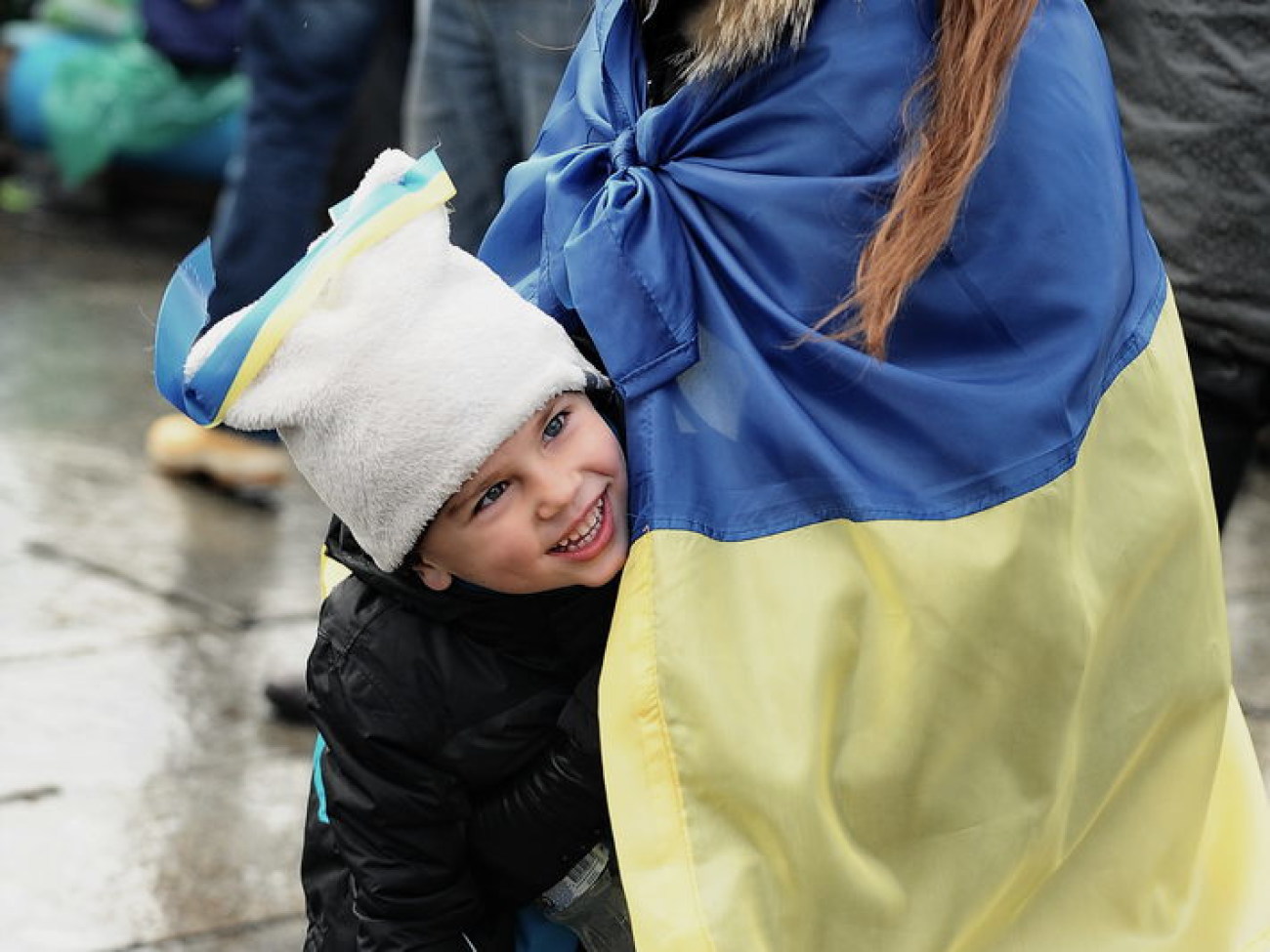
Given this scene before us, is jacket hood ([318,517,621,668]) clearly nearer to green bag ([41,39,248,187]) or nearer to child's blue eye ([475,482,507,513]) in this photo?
child's blue eye ([475,482,507,513])

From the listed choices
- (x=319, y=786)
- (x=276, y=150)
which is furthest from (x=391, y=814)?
(x=276, y=150)

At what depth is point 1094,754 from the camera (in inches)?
72.9

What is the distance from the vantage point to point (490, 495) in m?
1.74

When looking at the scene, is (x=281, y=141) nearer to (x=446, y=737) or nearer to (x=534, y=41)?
(x=534, y=41)

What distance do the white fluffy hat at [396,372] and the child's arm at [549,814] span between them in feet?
0.80

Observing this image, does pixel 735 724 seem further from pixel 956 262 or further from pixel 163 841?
pixel 163 841

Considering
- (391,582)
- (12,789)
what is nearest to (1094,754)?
(391,582)

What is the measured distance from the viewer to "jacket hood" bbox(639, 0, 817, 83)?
5.63 ft

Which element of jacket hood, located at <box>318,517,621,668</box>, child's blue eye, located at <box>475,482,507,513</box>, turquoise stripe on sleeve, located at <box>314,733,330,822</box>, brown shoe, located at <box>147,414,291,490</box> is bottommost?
brown shoe, located at <box>147,414,291,490</box>

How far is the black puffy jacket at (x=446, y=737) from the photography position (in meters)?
1.84

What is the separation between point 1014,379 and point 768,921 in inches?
20.2

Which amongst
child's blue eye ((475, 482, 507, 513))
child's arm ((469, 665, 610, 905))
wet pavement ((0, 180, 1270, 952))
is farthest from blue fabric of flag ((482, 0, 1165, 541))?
wet pavement ((0, 180, 1270, 952))

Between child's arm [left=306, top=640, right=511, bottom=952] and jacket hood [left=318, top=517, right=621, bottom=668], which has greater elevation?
jacket hood [left=318, top=517, right=621, bottom=668]

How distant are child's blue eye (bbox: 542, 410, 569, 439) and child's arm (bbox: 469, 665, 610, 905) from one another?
0.23 m
